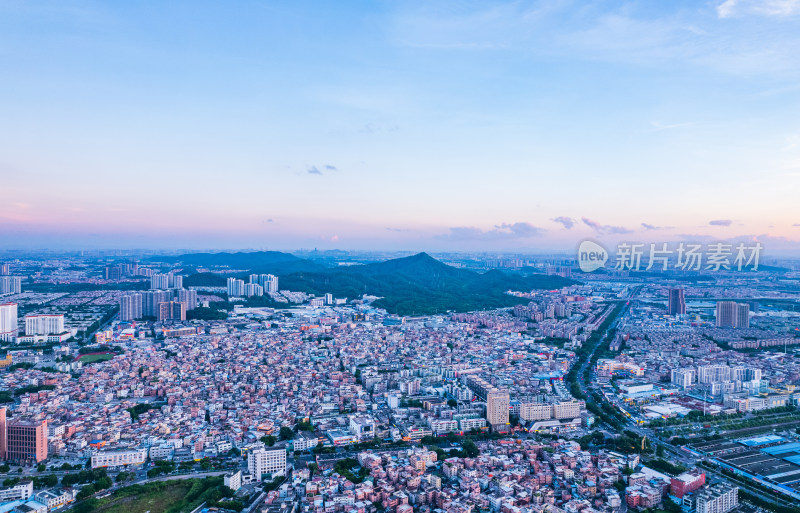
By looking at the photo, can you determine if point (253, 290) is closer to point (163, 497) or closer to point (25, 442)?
point (25, 442)

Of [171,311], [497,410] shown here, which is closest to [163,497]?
[497,410]

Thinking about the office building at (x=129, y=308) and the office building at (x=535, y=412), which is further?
the office building at (x=129, y=308)

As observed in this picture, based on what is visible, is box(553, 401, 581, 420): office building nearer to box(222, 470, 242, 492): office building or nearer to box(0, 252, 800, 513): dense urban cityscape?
box(0, 252, 800, 513): dense urban cityscape

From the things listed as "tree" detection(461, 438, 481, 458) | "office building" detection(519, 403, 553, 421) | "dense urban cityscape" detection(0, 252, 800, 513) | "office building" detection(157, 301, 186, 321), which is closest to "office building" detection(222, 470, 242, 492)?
"dense urban cityscape" detection(0, 252, 800, 513)

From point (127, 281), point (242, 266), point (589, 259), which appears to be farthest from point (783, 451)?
point (242, 266)

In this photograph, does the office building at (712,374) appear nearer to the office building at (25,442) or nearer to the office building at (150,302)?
the office building at (25,442)

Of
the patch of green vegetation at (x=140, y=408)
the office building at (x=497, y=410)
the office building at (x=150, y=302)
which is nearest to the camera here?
the office building at (x=497, y=410)

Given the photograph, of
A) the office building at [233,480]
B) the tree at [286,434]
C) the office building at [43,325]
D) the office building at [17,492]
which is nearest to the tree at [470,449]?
the tree at [286,434]
